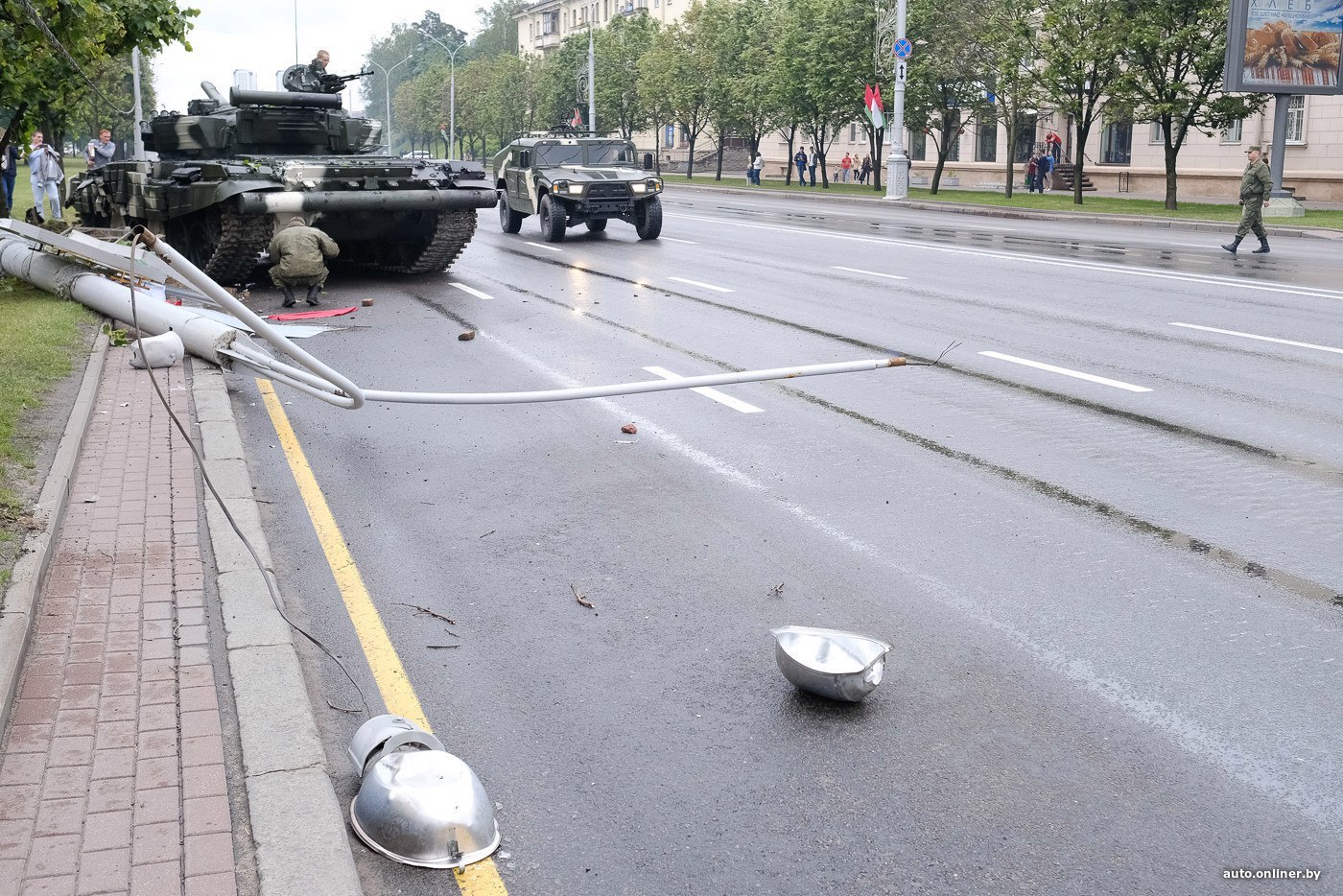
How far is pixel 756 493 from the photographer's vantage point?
7527 millimetres

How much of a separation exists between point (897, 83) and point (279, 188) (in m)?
29.5

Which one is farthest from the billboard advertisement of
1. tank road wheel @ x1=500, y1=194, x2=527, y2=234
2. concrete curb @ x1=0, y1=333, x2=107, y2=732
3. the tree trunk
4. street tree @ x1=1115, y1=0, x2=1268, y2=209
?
concrete curb @ x1=0, y1=333, x2=107, y2=732

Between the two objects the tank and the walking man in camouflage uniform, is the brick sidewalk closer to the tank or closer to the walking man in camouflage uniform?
the tank

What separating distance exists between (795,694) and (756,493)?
268 centimetres

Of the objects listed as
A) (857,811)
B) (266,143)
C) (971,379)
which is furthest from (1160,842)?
(266,143)

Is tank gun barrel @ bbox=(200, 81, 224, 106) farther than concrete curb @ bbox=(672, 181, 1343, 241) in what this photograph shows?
No

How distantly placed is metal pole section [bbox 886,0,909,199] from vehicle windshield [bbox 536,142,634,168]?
18593 mm

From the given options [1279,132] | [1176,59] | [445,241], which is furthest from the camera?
[1176,59]

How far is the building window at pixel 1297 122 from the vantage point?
137 ft

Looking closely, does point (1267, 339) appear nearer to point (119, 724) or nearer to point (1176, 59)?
point (119, 724)

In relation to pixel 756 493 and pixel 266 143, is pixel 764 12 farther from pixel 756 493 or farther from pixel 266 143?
pixel 756 493

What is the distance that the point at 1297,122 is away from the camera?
42.2 m

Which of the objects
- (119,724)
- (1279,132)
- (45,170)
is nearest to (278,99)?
(45,170)

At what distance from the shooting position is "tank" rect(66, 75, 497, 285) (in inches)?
640
